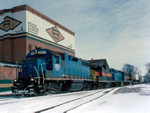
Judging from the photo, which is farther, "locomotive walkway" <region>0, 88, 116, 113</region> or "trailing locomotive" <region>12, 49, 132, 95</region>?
"trailing locomotive" <region>12, 49, 132, 95</region>

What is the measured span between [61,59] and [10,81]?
537 inches

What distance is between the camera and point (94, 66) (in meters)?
27.5

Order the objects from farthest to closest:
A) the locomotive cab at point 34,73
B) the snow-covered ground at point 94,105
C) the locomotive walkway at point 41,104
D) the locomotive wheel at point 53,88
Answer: the locomotive wheel at point 53,88, the locomotive cab at point 34,73, the locomotive walkway at point 41,104, the snow-covered ground at point 94,105

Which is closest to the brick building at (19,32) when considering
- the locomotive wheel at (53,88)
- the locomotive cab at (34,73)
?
the locomotive cab at (34,73)

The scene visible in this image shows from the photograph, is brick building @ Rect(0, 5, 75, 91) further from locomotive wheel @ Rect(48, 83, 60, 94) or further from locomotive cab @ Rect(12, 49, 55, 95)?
locomotive wheel @ Rect(48, 83, 60, 94)

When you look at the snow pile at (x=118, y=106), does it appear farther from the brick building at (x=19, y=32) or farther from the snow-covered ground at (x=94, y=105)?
the brick building at (x=19, y=32)

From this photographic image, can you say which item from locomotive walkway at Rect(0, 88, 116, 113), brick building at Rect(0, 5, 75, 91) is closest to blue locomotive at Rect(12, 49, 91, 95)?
locomotive walkway at Rect(0, 88, 116, 113)

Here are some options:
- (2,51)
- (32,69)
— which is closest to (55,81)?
(32,69)

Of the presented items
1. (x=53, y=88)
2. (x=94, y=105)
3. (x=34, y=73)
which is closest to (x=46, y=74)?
(x=34, y=73)

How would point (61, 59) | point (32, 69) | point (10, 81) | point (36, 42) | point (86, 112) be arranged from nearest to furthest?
point (86, 112), point (32, 69), point (61, 59), point (10, 81), point (36, 42)

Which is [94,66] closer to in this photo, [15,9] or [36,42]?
[36,42]

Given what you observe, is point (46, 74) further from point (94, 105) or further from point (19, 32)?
point (19, 32)

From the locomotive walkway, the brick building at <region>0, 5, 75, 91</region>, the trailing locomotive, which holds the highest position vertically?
the brick building at <region>0, 5, 75, 91</region>

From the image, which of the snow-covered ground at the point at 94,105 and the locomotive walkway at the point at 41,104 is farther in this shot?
the locomotive walkway at the point at 41,104
